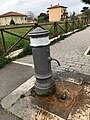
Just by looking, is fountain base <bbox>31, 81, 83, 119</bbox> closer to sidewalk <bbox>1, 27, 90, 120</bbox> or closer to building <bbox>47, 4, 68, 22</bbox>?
sidewalk <bbox>1, 27, 90, 120</bbox>

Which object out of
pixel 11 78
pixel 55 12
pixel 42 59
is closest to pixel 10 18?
pixel 55 12

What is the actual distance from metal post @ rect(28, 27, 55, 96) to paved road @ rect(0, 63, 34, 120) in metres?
0.68

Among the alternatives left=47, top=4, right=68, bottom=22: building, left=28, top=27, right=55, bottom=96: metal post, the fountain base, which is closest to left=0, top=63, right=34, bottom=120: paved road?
the fountain base

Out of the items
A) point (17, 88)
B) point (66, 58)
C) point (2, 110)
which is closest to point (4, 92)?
point (17, 88)

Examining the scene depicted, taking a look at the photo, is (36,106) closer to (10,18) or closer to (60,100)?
(60,100)

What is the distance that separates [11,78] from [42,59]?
140cm

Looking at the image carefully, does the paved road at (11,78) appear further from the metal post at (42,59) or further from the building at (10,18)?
the building at (10,18)

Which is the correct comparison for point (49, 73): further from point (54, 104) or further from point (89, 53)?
point (89, 53)

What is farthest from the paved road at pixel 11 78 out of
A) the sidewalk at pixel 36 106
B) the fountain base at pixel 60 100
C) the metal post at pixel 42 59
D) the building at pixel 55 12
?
the building at pixel 55 12

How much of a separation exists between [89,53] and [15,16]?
152 feet

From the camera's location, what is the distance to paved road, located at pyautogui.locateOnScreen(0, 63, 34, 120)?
7.98ft

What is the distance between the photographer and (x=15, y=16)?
48219mm

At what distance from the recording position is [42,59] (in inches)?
101

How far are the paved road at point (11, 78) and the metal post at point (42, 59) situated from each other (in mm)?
675
